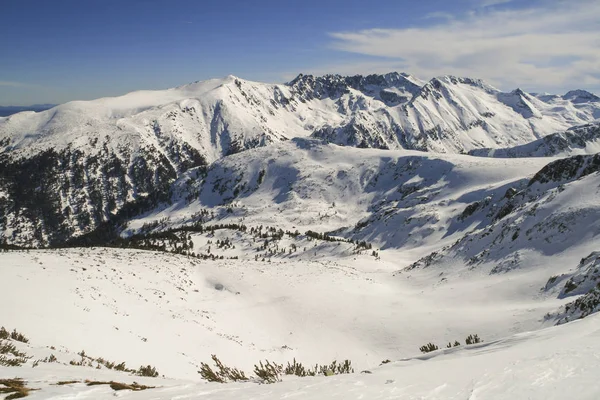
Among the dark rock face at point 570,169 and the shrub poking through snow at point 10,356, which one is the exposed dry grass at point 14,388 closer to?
the shrub poking through snow at point 10,356

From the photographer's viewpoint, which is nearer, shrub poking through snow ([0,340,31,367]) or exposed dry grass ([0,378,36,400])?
exposed dry grass ([0,378,36,400])

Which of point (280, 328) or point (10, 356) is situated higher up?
point (10, 356)

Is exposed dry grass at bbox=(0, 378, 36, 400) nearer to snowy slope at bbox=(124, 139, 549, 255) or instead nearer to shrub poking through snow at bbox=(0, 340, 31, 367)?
Answer: shrub poking through snow at bbox=(0, 340, 31, 367)

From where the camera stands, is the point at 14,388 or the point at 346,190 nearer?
the point at 14,388

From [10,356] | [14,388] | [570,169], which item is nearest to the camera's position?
[14,388]

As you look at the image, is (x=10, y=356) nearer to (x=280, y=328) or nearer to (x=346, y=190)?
(x=280, y=328)

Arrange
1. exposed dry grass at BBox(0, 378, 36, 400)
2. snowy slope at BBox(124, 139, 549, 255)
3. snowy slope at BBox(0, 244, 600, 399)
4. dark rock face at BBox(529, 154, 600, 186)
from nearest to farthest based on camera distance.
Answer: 1. snowy slope at BBox(0, 244, 600, 399)
2. exposed dry grass at BBox(0, 378, 36, 400)
3. dark rock face at BBox(529, 154, 600, 186)
4. snowy slope at BBox(124, 139, 549, 255)

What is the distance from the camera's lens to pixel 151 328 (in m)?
20.9

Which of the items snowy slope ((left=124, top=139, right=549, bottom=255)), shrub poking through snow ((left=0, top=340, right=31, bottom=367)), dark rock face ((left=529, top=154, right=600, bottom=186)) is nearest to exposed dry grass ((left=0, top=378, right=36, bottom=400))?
shrub poking through snow ((left=0, top=340, right=31, bottom=367))

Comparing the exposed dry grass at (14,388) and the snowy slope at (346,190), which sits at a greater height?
the exposed dry grass at (14,388)

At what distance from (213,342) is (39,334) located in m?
9.33

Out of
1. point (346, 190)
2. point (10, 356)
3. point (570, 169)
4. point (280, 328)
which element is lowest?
point (346, 190)

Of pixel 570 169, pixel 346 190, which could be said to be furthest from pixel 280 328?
pixel 346 190

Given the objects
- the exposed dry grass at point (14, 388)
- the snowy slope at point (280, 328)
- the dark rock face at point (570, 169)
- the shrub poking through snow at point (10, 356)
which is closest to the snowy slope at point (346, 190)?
the dark rock face at point (570, 169)
